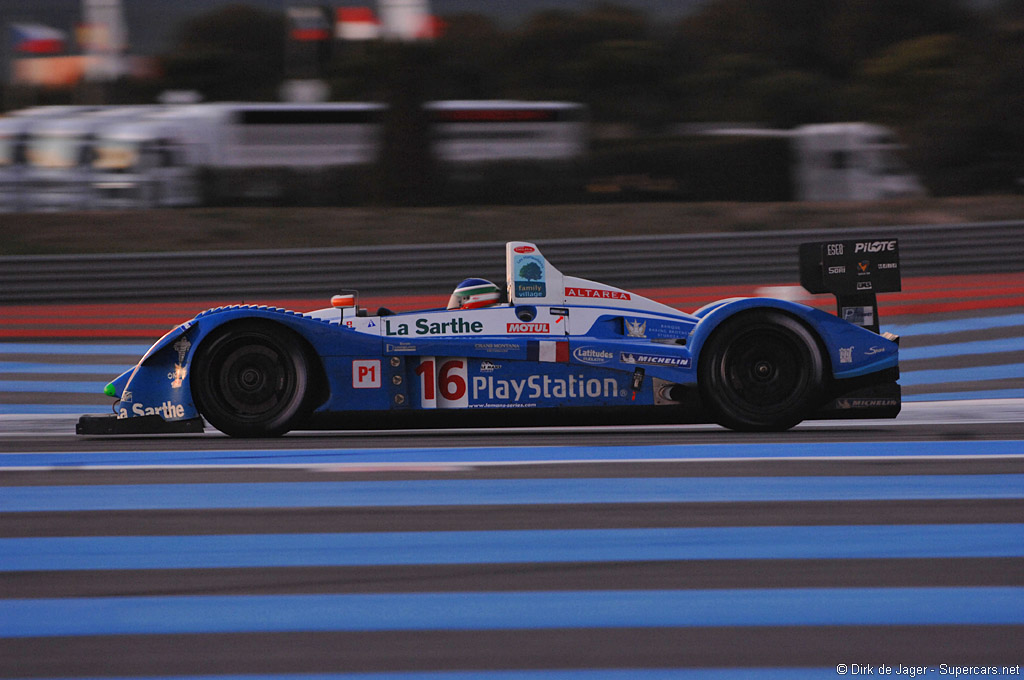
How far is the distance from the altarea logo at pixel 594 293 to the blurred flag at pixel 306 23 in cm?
3345

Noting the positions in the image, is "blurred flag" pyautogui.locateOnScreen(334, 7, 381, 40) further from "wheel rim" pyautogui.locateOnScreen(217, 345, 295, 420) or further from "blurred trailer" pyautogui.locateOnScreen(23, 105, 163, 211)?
"wheel rim" pyautogui.locateOnScreen(217, 345, 295, 420)

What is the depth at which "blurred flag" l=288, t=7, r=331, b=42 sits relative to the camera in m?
37.8

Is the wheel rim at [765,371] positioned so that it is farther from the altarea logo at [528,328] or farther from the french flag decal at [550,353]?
the altarea logo at [528,328]

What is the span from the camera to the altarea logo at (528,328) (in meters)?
6.37

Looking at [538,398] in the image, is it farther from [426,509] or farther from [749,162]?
[749,162]

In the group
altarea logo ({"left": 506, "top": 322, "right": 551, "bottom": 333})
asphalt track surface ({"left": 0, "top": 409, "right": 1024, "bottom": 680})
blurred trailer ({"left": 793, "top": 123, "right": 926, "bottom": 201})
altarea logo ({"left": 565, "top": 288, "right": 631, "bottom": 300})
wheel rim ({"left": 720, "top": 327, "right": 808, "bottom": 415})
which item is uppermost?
blurred trailer ({"left": 793, "top": 123, "right": 926, "bottom": 201})

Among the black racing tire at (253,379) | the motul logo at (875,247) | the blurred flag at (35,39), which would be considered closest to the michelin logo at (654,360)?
the motul logo at (875,247)

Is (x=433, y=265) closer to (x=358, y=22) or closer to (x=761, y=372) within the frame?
(x=761, y=372)

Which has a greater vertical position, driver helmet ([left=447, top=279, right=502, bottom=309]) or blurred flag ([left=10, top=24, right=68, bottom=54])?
blurred flag ([left=10, top=24, right=68, bottom=54])

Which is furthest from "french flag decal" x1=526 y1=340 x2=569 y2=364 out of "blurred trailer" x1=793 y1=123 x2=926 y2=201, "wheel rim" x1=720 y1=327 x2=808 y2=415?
"blurred trailer" x1=793 y1=123 x2=926 y2=201

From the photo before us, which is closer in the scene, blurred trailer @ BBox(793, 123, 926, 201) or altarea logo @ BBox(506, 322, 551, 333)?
altarea logo @ BBox(506, 322, 551, 333)

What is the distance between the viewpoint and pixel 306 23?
38.2m

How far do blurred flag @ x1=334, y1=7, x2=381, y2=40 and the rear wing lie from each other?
1197 inches

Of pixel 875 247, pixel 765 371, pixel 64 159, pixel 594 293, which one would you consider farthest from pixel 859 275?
pixel 64 159
